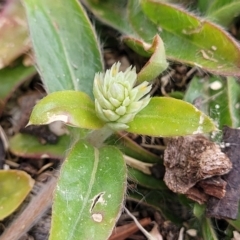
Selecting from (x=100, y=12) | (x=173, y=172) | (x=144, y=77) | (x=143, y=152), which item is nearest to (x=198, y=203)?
(x=173, y=172)

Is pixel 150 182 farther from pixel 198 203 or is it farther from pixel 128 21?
pixel 128 21

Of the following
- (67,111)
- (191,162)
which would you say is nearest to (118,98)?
(67,111)

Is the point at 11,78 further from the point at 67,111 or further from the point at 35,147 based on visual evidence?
the point at 67,111

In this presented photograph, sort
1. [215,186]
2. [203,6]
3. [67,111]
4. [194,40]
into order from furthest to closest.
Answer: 1. [203,6]
2. [194,40]
3. [215,186]
4. [67,111]

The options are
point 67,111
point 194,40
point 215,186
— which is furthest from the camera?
point 194,40

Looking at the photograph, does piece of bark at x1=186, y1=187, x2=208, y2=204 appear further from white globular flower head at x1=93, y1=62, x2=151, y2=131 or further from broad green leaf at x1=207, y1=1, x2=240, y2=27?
broad green leaf at x1=207, y1=1, x2=240, y2=27

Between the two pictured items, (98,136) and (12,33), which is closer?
(98,136)
